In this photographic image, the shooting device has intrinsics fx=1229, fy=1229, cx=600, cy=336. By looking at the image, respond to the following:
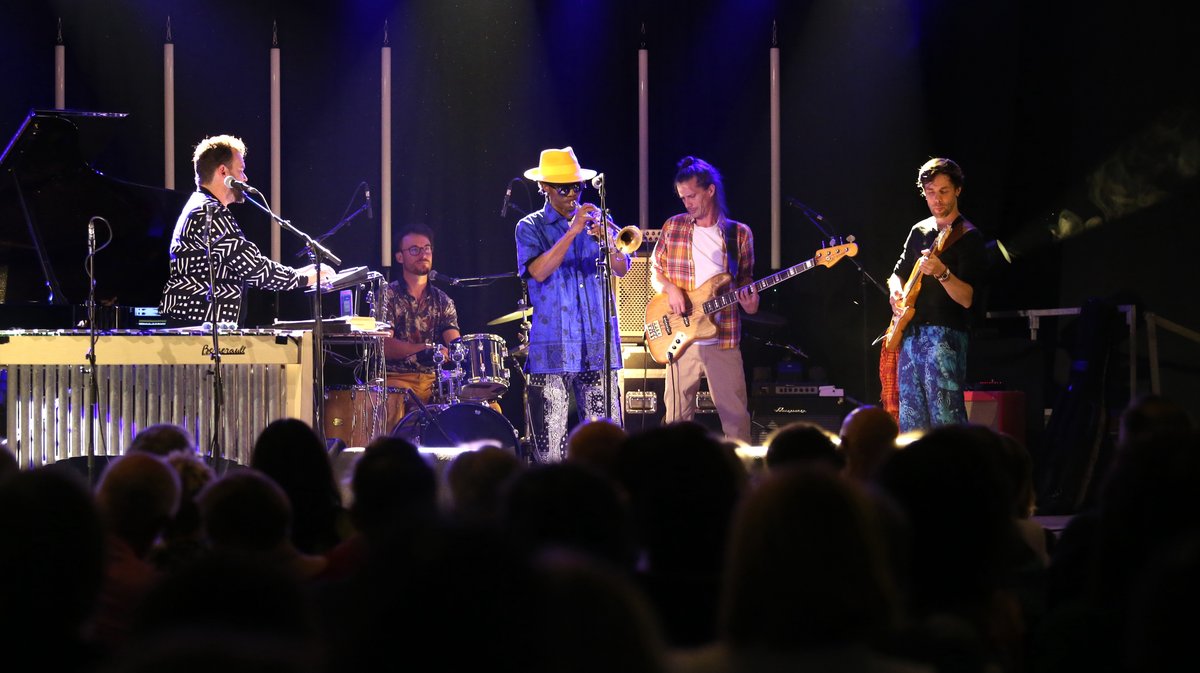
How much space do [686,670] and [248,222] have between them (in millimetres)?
10029

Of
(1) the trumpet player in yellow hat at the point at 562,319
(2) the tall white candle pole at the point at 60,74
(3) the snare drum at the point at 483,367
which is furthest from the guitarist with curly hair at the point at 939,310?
(2) the tall white candle pole at the point at 60,74

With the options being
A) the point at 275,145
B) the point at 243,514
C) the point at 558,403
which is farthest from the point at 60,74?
the point at 243,514

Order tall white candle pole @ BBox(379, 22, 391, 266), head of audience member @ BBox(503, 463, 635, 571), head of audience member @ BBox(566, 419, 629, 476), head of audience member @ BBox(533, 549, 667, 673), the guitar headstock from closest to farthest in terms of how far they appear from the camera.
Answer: head of audience member @ BBox(533, 549, 667, 673), head of audience member @ BBox(503, 463, 635, 571), head of audience member @ BBox(566, 419, 629, 476), the guitar headstock, tall white candle pole @ BBox(379, 22, 391, 266)

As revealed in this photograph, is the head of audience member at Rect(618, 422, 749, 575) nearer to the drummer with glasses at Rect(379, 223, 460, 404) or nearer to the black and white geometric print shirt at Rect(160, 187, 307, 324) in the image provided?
the black and white geometric print shirt at Rect(160, 187, 307, 324)

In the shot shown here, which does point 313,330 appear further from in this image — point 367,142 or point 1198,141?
point 1198,141

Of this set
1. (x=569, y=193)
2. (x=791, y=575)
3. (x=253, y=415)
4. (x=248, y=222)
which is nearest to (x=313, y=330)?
(x=253, y=415)

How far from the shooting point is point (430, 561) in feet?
4.94

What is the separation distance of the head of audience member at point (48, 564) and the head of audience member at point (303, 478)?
1499 mm

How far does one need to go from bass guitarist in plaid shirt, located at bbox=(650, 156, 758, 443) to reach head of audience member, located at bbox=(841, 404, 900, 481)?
4.07 meters

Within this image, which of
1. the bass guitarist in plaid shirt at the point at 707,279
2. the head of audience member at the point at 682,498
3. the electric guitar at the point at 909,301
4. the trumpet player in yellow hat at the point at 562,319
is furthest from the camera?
the bass guitarist in plaid shirt at the point at 707,279

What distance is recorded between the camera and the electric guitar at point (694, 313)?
28.9 ft

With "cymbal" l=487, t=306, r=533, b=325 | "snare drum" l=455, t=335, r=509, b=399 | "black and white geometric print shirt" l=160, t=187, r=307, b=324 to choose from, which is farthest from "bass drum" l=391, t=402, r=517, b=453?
"black and white geometric print shirt" l=160, t=187, r=307, b=324

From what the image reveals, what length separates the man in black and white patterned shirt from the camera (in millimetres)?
7809

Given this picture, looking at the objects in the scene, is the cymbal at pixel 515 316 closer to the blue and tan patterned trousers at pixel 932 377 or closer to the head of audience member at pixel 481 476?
the blue and tan patterned trousers at pixel 932 377
